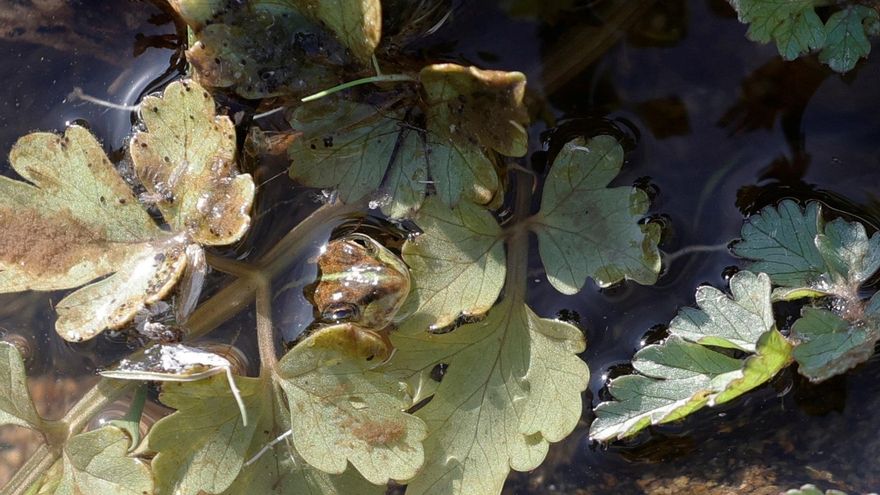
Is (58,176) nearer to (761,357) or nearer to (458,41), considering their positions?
(458,41)

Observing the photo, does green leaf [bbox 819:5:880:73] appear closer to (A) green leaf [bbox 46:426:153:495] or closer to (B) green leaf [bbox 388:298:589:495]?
(B) green leaf [bbox 388:298:589:495]

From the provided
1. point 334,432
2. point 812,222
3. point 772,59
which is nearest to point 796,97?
point 772,59

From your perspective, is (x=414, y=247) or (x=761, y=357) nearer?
(x=761, y=357)

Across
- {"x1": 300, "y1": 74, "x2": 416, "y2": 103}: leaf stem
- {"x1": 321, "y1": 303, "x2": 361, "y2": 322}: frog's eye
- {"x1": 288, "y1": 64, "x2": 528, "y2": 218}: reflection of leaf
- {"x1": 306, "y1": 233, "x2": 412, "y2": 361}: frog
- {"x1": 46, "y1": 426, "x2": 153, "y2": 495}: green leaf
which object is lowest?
{"x1": 46, "y1": 426, "x2": 153, "y2": 495}: green leaf

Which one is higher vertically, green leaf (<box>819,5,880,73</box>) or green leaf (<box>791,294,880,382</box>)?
green leaf (<box>819,5,880,73</box>)

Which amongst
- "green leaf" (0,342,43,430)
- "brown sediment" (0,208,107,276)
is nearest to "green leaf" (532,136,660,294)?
"brown sediment" (0,208,107,276)

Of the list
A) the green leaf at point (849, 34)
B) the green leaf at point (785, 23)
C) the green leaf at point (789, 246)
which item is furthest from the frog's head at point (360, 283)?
the green leaf at point (849, 34)
